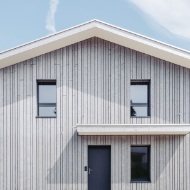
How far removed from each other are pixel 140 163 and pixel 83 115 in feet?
9.51

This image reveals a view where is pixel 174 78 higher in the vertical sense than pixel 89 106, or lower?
higher

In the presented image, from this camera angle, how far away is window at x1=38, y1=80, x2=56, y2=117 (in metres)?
11.0

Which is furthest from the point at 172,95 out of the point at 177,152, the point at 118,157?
the point at 118,157

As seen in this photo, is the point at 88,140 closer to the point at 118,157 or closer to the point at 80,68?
the point at 118,157

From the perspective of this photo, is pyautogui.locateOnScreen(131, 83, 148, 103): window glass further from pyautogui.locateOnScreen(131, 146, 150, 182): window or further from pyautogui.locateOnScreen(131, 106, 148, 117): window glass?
pyautogui.locateOnScreen(131, 146, 150, 182): window

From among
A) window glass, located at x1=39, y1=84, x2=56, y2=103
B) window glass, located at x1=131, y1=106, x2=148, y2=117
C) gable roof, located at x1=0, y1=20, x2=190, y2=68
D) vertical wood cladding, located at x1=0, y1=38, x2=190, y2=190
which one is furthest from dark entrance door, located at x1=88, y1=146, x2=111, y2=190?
gable roof, located at x1=0, y1=20, x2=190, y2=68

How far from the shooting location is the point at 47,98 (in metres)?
11.1

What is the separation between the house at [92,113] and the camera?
10.7 metres

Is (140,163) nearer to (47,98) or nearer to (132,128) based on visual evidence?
(132,128)

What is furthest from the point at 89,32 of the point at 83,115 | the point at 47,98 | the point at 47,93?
the point at 83,115

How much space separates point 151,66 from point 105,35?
2175 mm

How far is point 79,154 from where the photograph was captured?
10.8 m

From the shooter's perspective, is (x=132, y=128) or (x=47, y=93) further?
(x=47, y=93)

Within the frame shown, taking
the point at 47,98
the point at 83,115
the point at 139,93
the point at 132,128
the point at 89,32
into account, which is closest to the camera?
the point at 132,128
